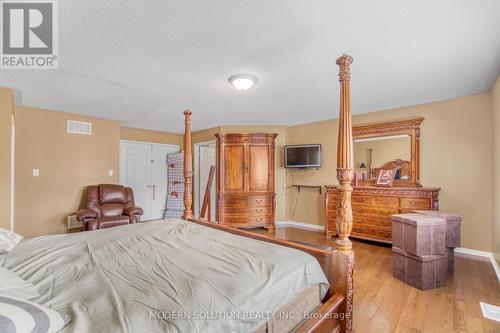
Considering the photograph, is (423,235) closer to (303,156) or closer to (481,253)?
(481,253)

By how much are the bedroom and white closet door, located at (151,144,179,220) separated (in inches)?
3.1

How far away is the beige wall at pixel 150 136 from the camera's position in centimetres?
562

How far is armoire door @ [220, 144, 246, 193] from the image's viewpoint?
5070 mm

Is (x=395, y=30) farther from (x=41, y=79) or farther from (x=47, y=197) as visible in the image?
(x=47, y=197)

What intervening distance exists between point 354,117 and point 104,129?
4943mm

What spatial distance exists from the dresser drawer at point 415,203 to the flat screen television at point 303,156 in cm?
166

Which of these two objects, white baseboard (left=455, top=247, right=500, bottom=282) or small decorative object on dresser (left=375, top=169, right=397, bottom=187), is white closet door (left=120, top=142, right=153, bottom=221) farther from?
white baseboard (left=455, top=247, right=500, bottom=282)

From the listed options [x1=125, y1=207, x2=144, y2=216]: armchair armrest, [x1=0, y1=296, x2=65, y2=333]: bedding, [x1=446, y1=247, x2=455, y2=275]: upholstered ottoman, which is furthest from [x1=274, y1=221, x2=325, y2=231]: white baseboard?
[x1=0, y1=296, x2=65, y2=333]: bedding

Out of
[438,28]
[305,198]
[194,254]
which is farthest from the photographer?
[305,198]

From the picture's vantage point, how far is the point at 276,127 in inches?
217

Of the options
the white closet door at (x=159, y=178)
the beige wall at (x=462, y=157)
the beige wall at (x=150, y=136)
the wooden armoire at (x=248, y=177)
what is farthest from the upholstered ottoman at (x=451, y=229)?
the beige wall at (x=150, y=136)

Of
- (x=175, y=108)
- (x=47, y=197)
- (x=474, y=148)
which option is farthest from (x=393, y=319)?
(x=47, y=197)

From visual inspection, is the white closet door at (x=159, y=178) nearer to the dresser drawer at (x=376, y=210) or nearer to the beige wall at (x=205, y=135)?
the beige wall at (x=205, y=135)

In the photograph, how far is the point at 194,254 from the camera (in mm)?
1442
